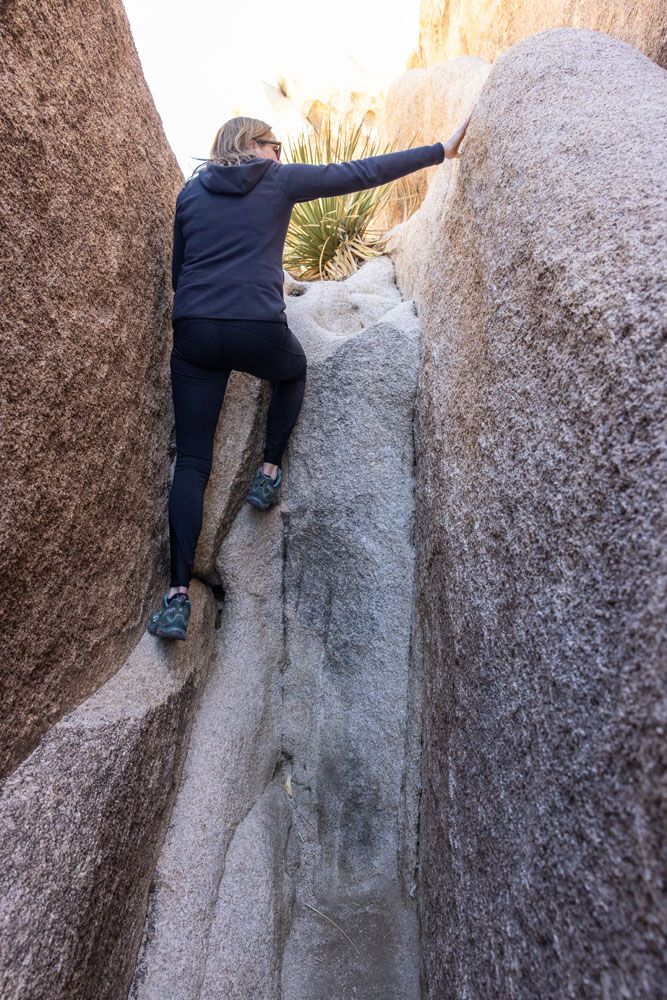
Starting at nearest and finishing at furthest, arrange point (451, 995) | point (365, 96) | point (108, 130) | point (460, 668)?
point (451, 995) < point (460, 668) < point (108, 130) < point (365, 96)

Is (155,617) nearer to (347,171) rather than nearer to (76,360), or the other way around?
(76,360)

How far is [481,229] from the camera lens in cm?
216

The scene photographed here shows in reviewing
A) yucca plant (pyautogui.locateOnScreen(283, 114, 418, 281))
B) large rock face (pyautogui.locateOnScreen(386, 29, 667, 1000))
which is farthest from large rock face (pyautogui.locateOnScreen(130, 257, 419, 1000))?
yucca plant (pyautogui.locateOnScreen(283, 114, 418, 281))

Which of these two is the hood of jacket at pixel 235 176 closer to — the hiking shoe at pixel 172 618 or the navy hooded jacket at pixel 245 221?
the navy hooded jacket at pixel 245 221

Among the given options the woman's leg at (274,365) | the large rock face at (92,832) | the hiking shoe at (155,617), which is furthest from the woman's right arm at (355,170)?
the large rock face at (92,832)

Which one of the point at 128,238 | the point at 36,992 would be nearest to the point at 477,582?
the point at 36,992

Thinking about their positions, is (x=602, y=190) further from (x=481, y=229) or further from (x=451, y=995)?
(x=451, y=995)

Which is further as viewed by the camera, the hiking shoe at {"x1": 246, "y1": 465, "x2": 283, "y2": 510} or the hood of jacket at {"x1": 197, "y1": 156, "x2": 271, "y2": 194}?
the hiking shoe at {"x1": 246, "y1": 465, "x2": 283, "y2": 510}

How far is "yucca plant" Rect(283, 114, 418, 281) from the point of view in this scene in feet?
13.2

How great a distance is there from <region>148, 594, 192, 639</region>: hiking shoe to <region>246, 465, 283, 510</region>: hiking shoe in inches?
20.0

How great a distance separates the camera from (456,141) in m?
2.49

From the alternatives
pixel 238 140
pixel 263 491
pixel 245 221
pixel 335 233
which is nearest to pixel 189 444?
pixel 263 491

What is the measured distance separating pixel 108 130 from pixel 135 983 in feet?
8.98

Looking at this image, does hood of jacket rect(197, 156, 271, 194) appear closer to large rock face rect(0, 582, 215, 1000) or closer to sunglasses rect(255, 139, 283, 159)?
sunglasses rect(255, 139, 283, 159)
